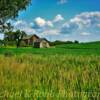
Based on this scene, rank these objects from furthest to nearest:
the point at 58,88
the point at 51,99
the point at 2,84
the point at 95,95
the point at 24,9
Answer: the point at 24,9 → the point at 2,84 → the point at 58,88 → the point at 95,95 → the point at 51,99

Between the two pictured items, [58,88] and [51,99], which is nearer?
[51,99]

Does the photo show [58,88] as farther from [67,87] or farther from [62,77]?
[62,77]

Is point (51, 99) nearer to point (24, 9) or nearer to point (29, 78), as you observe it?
point (29, 78)

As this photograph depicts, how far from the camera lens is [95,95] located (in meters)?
8.85

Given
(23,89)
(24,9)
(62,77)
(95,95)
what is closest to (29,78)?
(62,77)

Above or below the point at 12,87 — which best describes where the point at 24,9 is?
above

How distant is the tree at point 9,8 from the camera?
29.3 m

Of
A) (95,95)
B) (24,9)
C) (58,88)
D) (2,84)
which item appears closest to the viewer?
(95,95)

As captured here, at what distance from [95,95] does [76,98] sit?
704 mm

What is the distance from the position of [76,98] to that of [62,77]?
12.8 feet

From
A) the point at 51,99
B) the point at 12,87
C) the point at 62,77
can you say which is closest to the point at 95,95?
the point at 51,99

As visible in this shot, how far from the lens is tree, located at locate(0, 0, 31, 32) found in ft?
96.0

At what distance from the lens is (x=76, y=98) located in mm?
8336

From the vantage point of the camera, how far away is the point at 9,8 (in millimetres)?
30016
